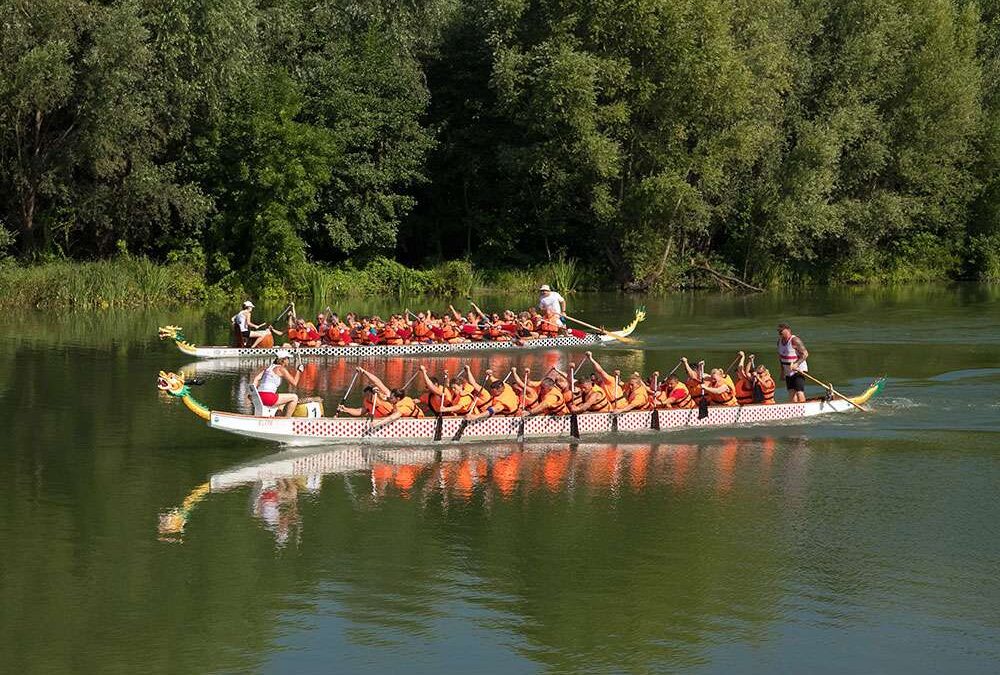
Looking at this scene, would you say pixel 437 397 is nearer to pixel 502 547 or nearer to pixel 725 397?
pixel 725 397

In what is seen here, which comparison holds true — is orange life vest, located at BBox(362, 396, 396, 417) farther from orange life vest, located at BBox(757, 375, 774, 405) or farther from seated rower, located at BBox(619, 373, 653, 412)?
orange life vest, located at BBox(757, 375, 774, 405)

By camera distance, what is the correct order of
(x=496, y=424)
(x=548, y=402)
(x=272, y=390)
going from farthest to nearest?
(x=548, y=402) → (x=496, y=424) → (x=272, y=390)

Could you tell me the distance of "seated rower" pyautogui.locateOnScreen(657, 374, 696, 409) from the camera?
76.2 feet

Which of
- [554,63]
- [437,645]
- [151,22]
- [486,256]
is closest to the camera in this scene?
[437,645]

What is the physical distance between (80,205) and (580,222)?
20.9m

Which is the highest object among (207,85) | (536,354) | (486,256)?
(207,85)

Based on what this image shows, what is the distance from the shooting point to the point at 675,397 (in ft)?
76.3

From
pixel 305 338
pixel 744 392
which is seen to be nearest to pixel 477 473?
pixel 744 392

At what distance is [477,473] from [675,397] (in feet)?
16.3

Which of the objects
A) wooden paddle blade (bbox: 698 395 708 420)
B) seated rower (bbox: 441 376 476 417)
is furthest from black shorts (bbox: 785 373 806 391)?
seated rower (bbox: 441 376 476 417)

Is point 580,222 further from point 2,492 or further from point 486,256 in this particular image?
point 2,492

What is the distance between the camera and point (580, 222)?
54.8m

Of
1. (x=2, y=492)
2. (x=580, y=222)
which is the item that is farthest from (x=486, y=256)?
(x=2, y=492)

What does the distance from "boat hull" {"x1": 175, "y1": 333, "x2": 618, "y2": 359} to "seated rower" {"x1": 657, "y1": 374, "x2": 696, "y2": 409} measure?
11.3 meters
